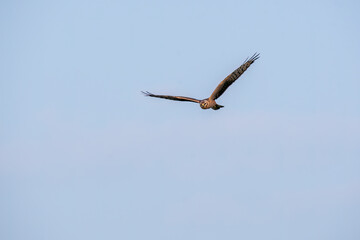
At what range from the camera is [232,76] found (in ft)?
206

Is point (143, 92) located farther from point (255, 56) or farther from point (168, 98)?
point (255, 56)

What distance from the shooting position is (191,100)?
64.6 metres

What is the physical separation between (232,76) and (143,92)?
5.54 m

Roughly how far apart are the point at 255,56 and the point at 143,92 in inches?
247

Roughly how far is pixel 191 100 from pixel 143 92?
3.08 meters

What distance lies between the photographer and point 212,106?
6362 cm

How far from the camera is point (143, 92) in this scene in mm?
66625

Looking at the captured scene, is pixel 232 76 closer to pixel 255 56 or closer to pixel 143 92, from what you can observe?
pixel 255 56

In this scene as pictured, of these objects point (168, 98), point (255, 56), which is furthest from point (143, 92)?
point (255, 56)

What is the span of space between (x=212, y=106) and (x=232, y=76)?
174cm

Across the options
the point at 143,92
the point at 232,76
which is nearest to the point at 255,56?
the point at 232,76

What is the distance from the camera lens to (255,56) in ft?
208
